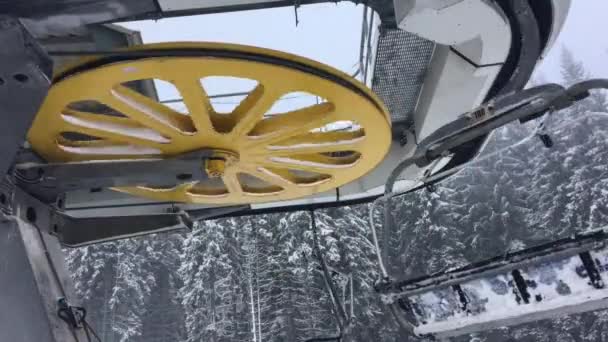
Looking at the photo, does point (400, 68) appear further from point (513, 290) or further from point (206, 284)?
point (206, 284)

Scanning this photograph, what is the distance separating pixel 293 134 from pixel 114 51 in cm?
113

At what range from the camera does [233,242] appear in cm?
2862

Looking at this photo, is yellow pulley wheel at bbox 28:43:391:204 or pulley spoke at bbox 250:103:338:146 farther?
pulley spoke at bbox 250:103:338:146

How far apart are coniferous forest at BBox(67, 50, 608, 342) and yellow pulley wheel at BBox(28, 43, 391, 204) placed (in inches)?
763

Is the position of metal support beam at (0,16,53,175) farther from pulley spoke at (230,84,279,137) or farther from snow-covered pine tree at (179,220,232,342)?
snow-covered pine tree at (179,220,232,342)

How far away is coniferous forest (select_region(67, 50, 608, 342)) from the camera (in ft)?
83.4

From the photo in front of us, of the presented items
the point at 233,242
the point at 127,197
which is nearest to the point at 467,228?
the point at 233,242

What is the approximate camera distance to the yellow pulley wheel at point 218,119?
245cm

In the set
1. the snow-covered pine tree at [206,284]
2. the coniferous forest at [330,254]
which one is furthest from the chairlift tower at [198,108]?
the snow-covered pine tree at [206,284]

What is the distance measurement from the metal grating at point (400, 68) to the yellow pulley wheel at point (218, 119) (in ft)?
1.35

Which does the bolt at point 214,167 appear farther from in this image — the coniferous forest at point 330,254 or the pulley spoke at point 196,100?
the coniferous forest at point 330,254

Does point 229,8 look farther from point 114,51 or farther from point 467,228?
point 467,228

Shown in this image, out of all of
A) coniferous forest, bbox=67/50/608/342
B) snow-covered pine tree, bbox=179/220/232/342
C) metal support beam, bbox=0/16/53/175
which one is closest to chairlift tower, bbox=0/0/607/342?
metal support beam, bbox=0/16/53/175

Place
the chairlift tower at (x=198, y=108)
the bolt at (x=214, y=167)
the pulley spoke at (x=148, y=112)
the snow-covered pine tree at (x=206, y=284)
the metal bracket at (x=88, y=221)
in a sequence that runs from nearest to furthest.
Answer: the chairlift tower at (x=198, y=108) → the pulley spoke at (x=148, y=112) → the metal bracket at (x=88, y=221) → the bolt at (x=214, y=167) → the snow-covered pine tree at (x=206, y=284)
